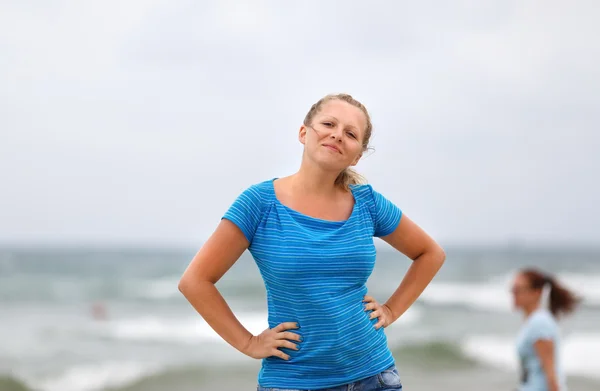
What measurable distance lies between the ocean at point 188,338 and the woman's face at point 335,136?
948 centimetres

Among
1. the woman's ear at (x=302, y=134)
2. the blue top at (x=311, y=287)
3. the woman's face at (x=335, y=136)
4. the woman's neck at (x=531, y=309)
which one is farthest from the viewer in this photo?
the woman's neck at (x=531, y=309)

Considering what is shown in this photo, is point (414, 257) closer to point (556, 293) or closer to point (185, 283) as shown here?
point (185, 283)

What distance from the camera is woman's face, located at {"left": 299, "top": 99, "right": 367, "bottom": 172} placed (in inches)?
95.0

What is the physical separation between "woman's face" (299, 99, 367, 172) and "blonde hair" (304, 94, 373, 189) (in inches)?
0.8

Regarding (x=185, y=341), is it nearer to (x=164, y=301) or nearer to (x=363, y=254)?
(x=164, y=301)

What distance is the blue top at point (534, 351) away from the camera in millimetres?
4348

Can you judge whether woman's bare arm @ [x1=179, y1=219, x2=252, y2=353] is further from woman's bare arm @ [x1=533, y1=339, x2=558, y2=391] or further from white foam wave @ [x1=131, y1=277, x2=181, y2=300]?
white foam wave @ [x1=131, y1=277, x2=181, y2=300]

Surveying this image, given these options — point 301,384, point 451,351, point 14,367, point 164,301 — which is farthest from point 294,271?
point 164,301

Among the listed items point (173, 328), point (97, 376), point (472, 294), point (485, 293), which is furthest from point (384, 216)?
point (485, 293)

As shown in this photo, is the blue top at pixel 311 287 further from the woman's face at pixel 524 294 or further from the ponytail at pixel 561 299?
the ponytail at pixel 561 299

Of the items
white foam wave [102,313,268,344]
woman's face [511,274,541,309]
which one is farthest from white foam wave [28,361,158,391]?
woman's face [511,274,541,309]

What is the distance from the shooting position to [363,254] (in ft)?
7.81

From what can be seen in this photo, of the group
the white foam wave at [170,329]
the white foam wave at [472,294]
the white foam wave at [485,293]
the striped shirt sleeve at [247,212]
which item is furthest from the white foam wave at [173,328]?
the striped shirt sleeve at [247,212]

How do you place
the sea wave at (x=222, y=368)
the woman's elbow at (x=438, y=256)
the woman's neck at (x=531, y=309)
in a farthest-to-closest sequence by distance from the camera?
1. the sea wave at (x=222, y=368)
2. the woman's neck at (x=531, y=309)
3. the woman's elbow at (x=438, y=256)
